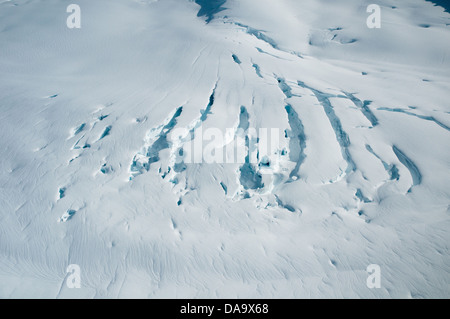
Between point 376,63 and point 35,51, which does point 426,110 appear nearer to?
point 376,63

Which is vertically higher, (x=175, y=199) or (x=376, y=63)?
(x=376, y=63)

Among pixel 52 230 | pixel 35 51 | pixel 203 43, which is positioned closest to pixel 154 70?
pixel 203 43

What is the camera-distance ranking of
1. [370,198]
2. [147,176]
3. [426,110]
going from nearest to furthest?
[370,198] → [147,176] → [426,110]

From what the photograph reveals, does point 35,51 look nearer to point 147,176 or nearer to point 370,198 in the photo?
point 147,176

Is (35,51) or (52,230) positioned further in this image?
(35,51)

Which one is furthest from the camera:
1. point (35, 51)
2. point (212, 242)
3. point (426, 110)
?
point (35, 51)

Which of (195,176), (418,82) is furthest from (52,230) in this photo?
(418,82)
